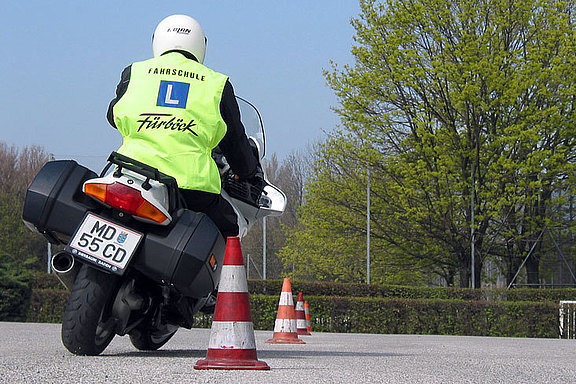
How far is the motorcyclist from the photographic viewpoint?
5672 millimetres

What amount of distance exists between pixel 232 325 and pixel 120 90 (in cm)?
189

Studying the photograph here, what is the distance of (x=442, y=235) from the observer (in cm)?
2875

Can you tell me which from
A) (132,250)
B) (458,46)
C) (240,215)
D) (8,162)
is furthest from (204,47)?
(8,162)

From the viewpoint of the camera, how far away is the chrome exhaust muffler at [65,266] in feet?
18.2

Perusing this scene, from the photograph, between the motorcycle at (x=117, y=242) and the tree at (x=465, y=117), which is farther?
the tree at (x=465, y=117)

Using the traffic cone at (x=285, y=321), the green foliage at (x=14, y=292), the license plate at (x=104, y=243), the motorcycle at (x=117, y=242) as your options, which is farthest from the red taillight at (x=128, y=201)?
the green foliage at (x=14, y=292)

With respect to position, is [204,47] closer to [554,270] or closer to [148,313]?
[148,313]

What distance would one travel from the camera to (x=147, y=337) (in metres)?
6.53

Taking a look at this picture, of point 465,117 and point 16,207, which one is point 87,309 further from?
point 16,207

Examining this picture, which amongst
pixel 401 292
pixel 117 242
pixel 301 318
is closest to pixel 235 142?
pixel 117 242

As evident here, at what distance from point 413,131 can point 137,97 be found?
2328 centimetres

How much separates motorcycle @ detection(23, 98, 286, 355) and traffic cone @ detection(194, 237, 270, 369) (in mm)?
190

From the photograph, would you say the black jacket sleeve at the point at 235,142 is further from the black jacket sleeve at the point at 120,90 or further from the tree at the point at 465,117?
the tree at the point at 465,117

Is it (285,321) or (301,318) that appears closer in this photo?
(285,321)
